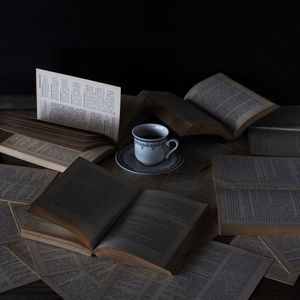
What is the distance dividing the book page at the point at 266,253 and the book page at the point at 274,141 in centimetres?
31

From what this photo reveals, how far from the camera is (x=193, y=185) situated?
1069 millimetres

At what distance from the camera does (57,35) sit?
141 cm

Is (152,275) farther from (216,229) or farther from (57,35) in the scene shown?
(57,35)

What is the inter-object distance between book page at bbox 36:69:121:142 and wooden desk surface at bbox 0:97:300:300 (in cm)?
9

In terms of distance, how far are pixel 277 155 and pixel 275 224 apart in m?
0.28

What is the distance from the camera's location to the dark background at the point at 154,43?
139 centimetres

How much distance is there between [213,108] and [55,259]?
57 cm

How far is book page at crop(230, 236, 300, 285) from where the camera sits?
0.84 metres

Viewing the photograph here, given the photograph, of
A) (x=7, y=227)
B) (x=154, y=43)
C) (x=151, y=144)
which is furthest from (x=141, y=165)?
(x=154, y=43)

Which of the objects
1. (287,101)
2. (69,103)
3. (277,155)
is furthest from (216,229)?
(287,101)

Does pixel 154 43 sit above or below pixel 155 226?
above

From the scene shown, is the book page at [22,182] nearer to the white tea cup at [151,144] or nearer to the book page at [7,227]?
the book page at [7,227]

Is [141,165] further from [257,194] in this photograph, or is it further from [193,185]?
[257,194]

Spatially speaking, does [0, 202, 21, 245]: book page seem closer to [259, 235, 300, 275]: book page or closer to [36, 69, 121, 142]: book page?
[36, 69, 121, 142]: book page
